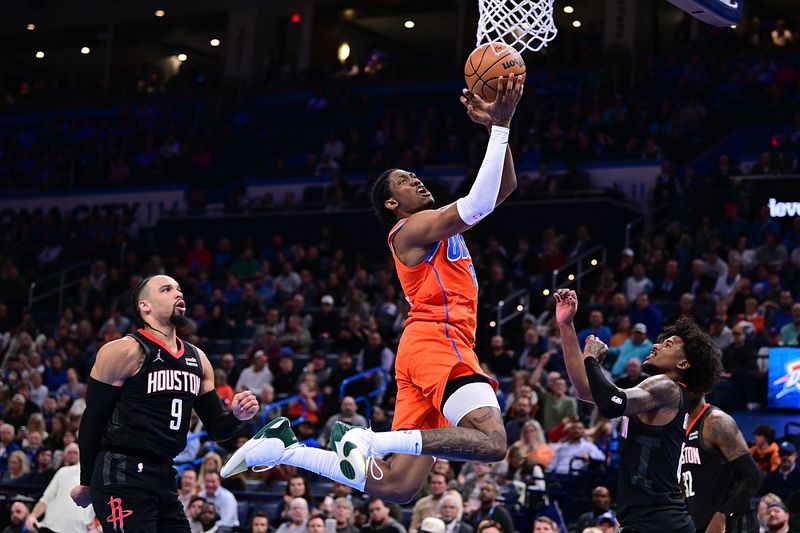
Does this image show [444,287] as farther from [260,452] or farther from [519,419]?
[519,419]

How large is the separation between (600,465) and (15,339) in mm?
12597

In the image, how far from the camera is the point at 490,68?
22.7 feet

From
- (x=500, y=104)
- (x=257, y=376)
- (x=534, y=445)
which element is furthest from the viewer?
(x=257, y=376)

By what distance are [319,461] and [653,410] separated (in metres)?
1.94

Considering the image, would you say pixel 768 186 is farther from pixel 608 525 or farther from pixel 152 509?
pixel 152 509

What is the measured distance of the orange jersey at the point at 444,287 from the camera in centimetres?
712

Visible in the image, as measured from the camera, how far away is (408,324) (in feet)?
24.0

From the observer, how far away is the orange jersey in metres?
7.12

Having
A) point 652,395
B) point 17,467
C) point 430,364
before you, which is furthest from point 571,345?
point 17,467

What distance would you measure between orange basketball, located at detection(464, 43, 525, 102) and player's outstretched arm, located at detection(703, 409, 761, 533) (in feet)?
8.21

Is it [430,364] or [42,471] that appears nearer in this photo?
[430,364]

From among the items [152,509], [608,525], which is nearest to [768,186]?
[608,525]

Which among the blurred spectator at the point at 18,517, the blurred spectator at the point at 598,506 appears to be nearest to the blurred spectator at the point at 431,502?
the blurred spectator at the point at 598,506

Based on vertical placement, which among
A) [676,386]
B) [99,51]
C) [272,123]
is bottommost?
[676,386]
